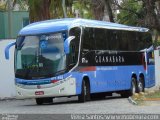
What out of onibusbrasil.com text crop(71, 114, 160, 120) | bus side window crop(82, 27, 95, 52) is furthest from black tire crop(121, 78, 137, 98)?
onibusbrasil.com text crop(71, 114, 160, 120)

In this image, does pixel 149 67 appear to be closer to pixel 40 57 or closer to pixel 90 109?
pixel 40 57

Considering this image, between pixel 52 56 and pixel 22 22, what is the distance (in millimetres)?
25678

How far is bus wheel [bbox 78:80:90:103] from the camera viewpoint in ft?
84.4

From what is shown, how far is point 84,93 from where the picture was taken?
2589cm

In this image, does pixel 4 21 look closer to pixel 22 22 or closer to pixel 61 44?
pixel 22 22

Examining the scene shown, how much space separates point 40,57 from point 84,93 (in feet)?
8.16

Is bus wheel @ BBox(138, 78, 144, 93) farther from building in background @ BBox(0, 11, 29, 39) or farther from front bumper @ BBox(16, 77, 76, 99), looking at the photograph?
building in background @ BBox(0, 11, 29, 39)

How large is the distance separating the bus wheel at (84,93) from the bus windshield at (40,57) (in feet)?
5.13

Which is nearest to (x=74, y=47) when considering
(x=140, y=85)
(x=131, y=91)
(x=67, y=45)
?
(x=67, y=45)

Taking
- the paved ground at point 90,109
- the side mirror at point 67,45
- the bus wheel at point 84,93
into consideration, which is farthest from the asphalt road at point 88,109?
the side mirror at point 67,45

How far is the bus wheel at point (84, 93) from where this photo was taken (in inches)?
1013

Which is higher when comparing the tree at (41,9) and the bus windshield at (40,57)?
the tree at (41,9)

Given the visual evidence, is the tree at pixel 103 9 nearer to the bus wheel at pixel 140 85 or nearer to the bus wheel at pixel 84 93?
the bus wheel at pixel 140 85

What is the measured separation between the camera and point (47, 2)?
41.3 metres
